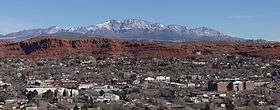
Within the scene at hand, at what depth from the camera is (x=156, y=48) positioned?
100750mm

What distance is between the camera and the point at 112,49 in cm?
10162

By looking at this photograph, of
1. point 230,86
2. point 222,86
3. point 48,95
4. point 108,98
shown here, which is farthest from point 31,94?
point 230,86

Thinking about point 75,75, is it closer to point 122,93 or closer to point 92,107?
point 122,93

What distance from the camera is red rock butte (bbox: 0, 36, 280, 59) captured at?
9694cm

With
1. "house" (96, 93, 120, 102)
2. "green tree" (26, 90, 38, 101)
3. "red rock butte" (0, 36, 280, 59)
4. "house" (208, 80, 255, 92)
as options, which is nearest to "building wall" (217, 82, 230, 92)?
"house" (208, 80, 255, 92)

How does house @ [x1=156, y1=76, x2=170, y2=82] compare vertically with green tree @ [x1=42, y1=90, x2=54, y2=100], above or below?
below

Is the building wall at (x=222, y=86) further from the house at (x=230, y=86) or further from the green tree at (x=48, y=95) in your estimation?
the green tree at (x=48, y=95)

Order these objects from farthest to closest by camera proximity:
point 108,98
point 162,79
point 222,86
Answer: point 162,79 → point 222,86 → point 108,98

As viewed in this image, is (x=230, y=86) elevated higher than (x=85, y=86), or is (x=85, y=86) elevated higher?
(x=230, y=86)

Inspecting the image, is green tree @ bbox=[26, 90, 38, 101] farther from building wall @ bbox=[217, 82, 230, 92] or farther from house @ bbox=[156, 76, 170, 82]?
house @ bbox=[156, 76, 170, 82]

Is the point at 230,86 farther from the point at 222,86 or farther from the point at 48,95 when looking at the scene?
the point at 48,95

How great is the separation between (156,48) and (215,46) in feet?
38.5

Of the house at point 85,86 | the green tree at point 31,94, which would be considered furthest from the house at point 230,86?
the green tree at point 31,94

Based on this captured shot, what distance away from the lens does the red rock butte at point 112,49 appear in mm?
96938
